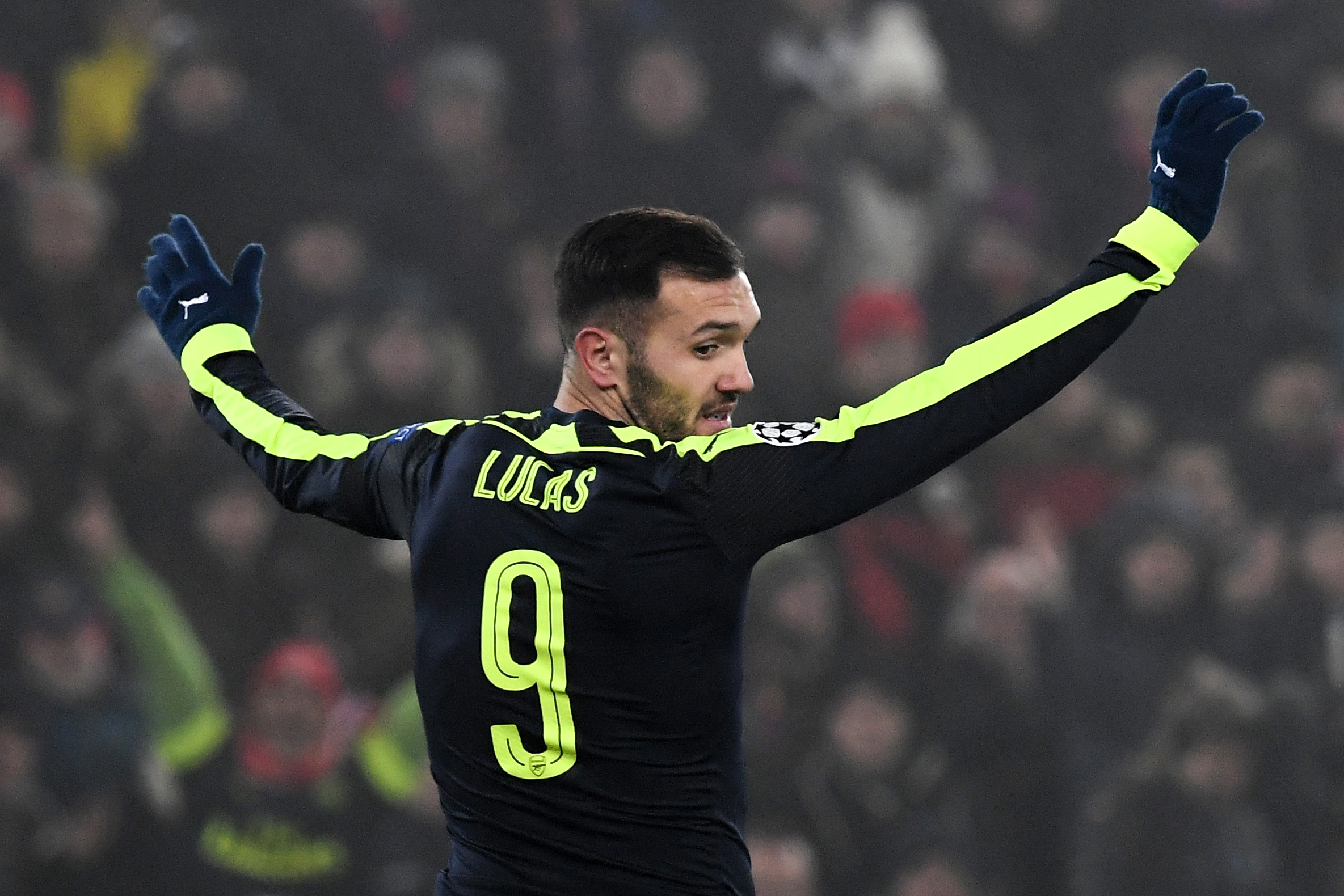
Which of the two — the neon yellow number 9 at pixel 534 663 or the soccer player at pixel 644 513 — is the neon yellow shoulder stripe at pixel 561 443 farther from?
the neon yellow number 9 at pixel 534 663

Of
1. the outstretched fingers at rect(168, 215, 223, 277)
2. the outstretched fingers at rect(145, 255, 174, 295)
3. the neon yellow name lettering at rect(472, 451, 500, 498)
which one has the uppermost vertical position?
the outstretched fingers at rect(168, 215, 223, 277)

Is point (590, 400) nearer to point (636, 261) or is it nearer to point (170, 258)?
point (636, 261)

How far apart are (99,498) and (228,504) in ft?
1.42

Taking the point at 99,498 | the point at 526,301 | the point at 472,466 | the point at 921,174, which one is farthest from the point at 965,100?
the point at 472,466

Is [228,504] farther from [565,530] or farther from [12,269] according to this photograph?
[565,530]

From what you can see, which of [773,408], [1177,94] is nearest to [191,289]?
[1177,94]

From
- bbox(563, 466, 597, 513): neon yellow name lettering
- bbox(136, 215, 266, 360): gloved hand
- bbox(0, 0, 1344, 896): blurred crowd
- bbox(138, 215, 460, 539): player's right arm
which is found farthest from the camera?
bbox(0, 0, 1344, 896): blurred crowd

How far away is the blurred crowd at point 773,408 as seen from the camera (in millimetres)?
4930

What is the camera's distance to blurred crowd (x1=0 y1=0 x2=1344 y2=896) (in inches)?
194

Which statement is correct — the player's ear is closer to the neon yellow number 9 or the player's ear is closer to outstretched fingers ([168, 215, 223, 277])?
the neon yellow number 9

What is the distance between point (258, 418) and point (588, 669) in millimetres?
684

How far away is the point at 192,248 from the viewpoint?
7.57ft

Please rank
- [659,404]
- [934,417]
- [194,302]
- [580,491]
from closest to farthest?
[934,417] → [580,491] → [659,404] → [194,302]

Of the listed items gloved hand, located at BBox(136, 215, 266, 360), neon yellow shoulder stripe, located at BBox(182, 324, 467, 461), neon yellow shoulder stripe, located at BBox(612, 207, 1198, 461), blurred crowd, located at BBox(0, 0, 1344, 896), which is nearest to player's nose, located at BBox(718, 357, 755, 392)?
neon yellow shoulder stripe, located at BBox(612, 207, 1198, 461)
